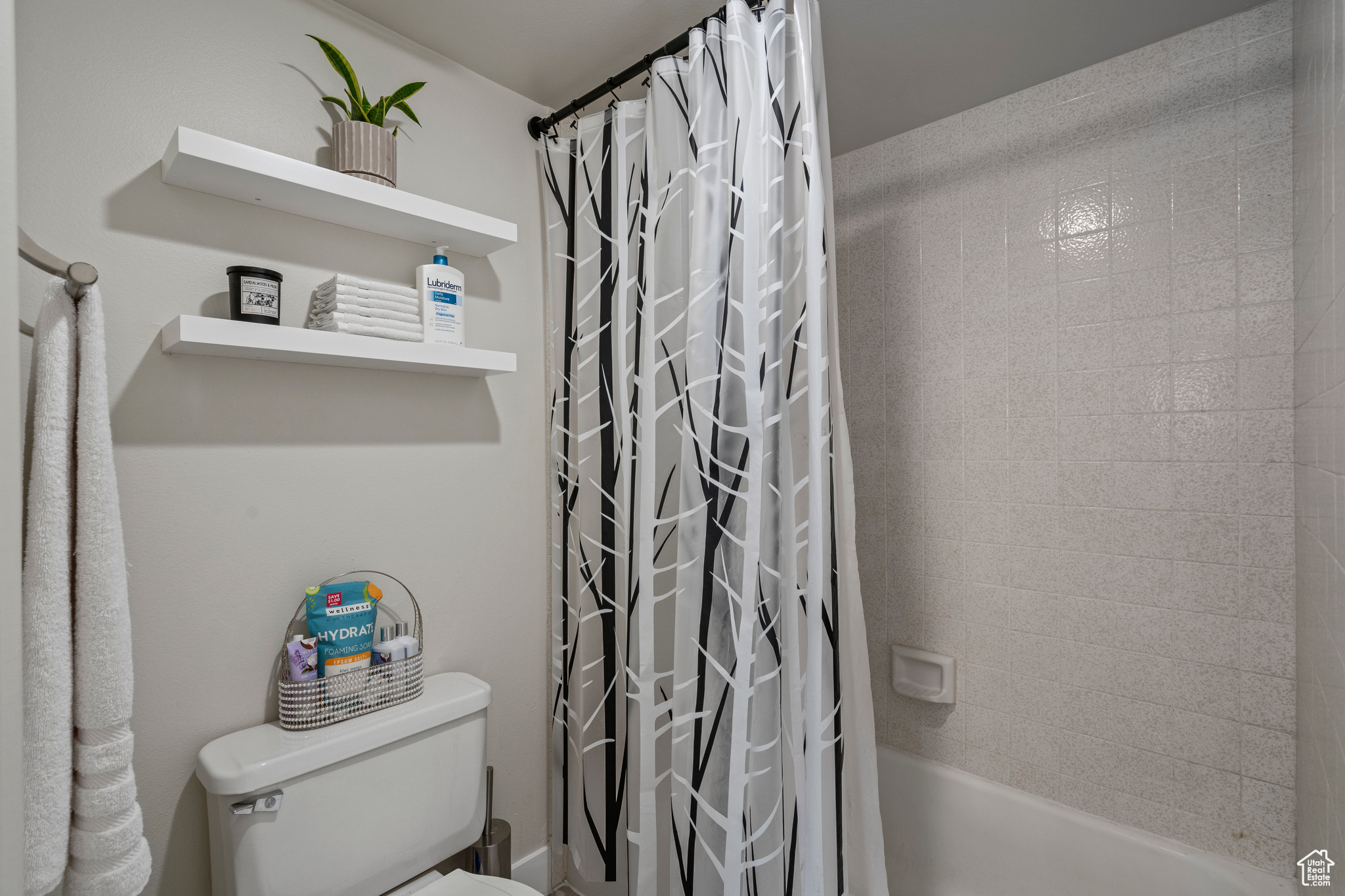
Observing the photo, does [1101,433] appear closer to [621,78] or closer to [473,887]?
[621,78]

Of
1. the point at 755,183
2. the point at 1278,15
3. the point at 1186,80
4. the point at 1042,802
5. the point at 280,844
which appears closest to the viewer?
the point at 280,844

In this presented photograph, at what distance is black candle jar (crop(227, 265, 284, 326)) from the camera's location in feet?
3.76

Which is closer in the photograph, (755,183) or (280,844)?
(280,844)

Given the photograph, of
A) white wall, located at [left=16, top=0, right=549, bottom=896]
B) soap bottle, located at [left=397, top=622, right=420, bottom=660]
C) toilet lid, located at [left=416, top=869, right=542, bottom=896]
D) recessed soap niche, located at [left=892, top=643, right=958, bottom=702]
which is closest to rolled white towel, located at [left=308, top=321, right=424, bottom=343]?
white wall, located at [left=16, top=0, right=549, bottom=896]

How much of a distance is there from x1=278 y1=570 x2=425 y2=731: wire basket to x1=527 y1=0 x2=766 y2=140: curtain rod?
1271mm

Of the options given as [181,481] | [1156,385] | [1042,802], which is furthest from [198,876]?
[1156,385]

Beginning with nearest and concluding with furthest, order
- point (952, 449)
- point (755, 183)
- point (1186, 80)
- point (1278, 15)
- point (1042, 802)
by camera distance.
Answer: point (755, 183) → point (1278, 15) → point (1186, 80) → point (1042, 802) → point (952, 449)

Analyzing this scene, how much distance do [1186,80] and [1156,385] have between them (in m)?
0.72

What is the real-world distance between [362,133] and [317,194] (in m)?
0.18

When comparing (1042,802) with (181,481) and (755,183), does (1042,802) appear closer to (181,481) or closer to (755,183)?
(755,183)

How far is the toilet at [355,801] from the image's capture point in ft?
3.57

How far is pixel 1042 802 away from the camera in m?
1.67

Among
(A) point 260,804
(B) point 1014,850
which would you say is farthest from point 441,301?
(B) point 1014,850

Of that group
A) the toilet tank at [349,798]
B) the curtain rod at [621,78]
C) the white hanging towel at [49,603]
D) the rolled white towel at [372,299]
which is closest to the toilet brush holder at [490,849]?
the toilet tank at [349,798]
